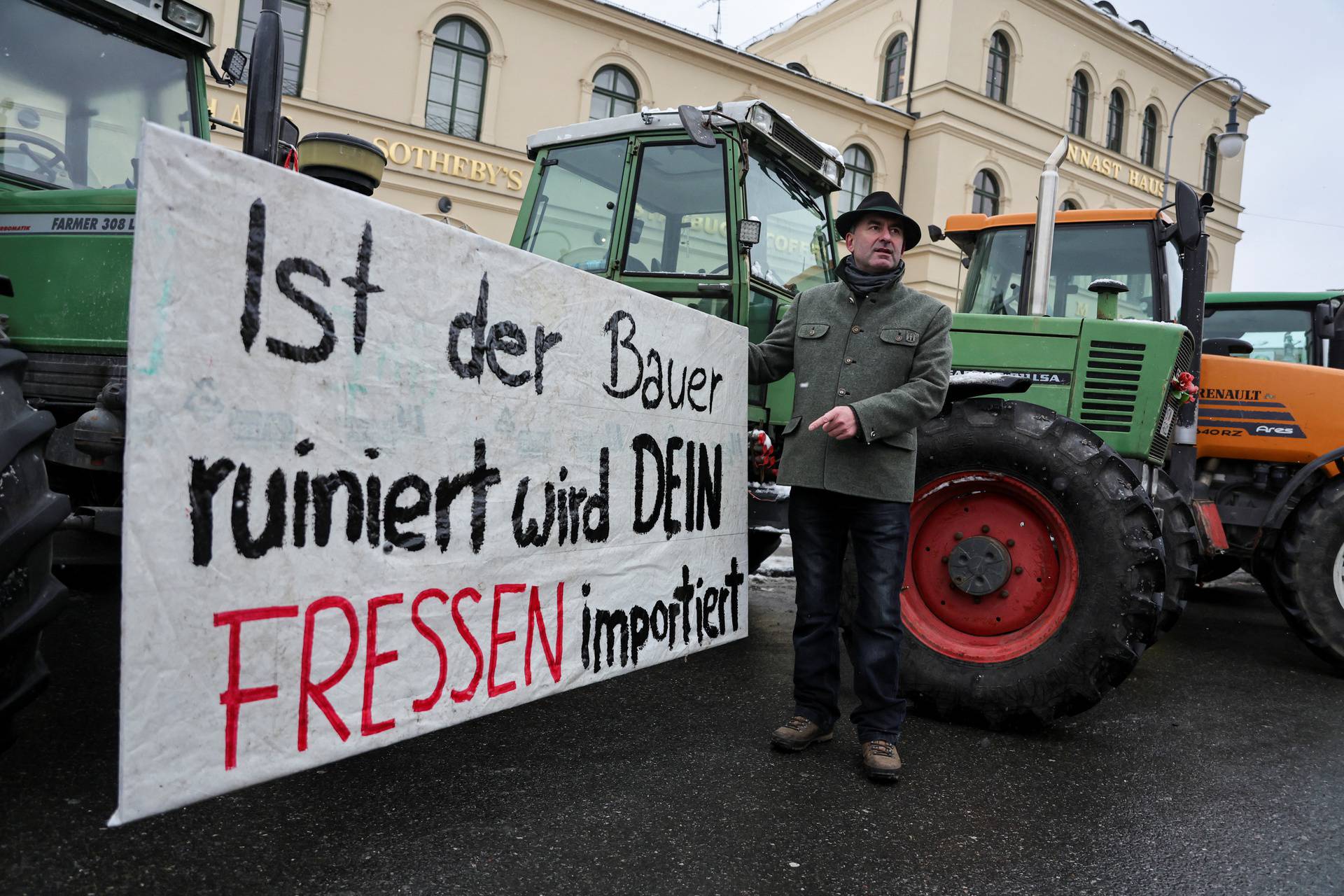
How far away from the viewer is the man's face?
315 cm

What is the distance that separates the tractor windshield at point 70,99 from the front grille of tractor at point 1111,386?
389cm

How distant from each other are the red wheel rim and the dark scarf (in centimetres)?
87

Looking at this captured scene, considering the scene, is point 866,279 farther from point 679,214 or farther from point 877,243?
point 679,214

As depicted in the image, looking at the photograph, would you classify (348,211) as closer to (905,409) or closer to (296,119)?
(905,409)

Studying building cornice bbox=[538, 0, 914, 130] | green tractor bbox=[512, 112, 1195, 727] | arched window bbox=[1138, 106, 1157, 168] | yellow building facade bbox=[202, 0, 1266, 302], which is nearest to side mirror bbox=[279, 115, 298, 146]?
green tractor bbox=[512, 112, 1195, 727]

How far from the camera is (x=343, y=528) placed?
218 centimetres

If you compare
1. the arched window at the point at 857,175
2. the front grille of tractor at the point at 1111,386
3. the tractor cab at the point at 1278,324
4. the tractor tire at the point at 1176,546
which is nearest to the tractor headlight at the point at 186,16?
the front grille of tractor at the point at 1111,386

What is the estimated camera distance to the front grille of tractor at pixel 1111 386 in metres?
4.06

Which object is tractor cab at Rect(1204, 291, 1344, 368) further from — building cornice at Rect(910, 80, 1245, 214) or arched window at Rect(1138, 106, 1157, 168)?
arched window at Rect(1138, 106, 1157, 168)

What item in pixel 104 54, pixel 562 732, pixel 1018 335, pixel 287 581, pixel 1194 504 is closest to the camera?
pixel 287 581

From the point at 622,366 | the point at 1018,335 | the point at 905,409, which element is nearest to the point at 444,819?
the point at 622,366

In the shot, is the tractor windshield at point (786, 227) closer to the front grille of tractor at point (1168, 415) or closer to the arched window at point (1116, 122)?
the front grille of tractor at point (1168, 415)

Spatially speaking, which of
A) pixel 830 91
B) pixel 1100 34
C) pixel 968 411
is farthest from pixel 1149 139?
pixel 968 411

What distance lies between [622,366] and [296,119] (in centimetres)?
1381
